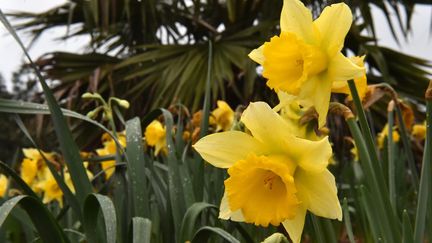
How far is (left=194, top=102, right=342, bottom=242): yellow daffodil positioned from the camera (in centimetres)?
69

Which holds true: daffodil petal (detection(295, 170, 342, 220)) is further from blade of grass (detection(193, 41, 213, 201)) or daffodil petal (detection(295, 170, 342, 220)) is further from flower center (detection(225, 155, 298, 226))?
blade of grass (detection(193, 41, 213, 201))

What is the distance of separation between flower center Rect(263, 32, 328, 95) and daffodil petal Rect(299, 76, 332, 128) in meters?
0.01

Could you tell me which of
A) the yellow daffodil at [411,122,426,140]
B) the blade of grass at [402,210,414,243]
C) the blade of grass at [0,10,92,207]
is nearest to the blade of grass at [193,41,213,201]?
the blade of grass at [0,10,92,207]

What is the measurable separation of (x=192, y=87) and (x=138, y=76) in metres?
0.77

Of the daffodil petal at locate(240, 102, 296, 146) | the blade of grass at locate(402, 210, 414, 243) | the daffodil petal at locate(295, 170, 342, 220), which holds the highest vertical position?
the daffodil petal at locate(240, 102, 296, 146)

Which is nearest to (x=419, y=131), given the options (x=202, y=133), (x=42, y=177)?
(x=202, y=133)

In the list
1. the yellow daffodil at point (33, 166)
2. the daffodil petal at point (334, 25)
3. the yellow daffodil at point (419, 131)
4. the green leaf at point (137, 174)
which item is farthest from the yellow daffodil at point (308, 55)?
the yellow daffodil at point (419, 131)

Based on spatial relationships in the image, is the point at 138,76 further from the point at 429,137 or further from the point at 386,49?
the point at 429,137

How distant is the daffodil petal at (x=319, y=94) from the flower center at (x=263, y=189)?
0.08 meters

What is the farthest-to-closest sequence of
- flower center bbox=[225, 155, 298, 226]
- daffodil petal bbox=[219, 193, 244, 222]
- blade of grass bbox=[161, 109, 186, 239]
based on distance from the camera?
blade of grass bbox=[161, 109, 186, 239] < daffodil petal bbox=[219, 193, 244, 222] < flower center bbox=[225, 155, 298, 226]

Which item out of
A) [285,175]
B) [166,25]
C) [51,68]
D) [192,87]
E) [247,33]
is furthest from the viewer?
[166,25]

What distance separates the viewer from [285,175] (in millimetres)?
664

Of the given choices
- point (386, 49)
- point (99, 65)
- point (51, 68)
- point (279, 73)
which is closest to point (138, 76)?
point (99, 65)

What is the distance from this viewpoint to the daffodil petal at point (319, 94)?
72cm
